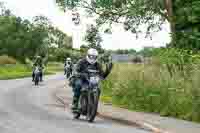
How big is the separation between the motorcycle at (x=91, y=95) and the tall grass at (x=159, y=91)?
7.44ft

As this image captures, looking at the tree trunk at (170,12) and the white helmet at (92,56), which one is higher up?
the tree trunk at (170,12)

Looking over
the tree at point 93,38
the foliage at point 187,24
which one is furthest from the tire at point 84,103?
the tree at point 93,38

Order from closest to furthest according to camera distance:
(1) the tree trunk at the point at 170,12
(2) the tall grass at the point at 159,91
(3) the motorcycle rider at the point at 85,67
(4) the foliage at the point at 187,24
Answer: (3) the motorcycle rider at the point at 85,67 < (2) the tall grass at the point at 159,91 < (4) the foliage at the point at 187,24 < (1) the tree trunk at the point at 170,12

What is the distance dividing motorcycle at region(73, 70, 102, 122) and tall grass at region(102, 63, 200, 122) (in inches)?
89.3

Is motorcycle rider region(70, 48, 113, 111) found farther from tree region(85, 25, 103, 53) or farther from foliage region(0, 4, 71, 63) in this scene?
foliage region(0, 4, 71, 63)

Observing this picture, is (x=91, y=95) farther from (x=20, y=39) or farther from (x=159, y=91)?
(x=20, y=39)

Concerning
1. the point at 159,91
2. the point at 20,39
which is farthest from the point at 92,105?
the point at 20,39

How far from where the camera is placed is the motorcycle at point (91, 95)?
14.7 meters

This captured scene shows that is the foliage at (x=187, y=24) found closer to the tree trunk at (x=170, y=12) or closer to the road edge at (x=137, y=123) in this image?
the tree trunk at (x=170, y=12)

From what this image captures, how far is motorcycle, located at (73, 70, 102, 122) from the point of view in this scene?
14.7m

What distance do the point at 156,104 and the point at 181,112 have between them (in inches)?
62.7

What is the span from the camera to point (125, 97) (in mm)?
19562

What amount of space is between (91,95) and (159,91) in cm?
316

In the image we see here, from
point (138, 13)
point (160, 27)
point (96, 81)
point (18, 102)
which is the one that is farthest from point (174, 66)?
point (160, 27)
